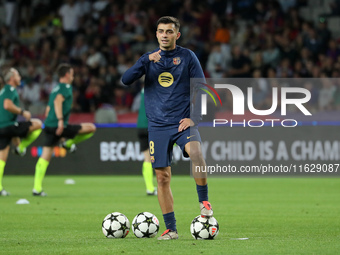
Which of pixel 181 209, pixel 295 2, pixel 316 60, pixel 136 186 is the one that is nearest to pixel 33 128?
pixel 136 186

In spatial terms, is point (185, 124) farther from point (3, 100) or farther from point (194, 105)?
point (3, 100)

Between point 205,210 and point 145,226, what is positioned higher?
point 205,210

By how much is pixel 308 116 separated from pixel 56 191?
270 inches

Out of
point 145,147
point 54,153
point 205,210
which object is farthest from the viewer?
point 54,153

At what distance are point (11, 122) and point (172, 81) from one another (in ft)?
24.2

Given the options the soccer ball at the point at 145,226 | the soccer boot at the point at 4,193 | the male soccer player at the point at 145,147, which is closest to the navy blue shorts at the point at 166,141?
the soccer ball at the point at 145,226

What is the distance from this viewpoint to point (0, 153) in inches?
570

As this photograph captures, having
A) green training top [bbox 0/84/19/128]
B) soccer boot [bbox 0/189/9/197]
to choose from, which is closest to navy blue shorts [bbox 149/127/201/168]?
green training top [bbox 0/84/19/128]

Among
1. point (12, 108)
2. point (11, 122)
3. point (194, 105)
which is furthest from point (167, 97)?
point (11, 122)

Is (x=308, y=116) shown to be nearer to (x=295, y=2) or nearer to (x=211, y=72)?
(x=211, y=72)

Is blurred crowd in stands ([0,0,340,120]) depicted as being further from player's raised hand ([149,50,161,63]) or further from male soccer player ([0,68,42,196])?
player's raised hand ([149,50,161,63])

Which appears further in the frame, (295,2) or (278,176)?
(295,2)

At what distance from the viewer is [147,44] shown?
936 inches

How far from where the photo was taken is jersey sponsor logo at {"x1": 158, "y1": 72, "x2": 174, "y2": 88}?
7860mm
